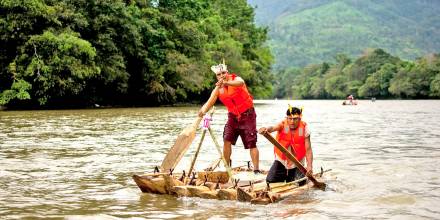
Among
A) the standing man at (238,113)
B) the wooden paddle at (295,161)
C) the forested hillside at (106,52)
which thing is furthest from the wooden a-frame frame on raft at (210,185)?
the forested hillside at (106,52)

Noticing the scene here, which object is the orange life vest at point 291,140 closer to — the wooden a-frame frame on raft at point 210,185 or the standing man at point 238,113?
the wooden a-frame frame on raft at point 210,185

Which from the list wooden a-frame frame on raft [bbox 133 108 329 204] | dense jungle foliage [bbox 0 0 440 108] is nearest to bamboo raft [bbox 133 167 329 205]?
wooden a-frame frame on raft [bbox 133 108 329 204]

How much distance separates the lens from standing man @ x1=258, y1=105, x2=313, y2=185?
10039 millimetres

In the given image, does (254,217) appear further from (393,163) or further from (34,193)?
(393,163)

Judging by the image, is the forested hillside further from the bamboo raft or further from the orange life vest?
the orange life vest

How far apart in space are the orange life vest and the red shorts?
0.97 meters

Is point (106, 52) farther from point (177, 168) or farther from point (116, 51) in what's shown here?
point (177, 168)

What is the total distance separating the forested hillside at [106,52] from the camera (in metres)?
39.8

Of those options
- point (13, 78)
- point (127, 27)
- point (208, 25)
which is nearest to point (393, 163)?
point (13, 78)

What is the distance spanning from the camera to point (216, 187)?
379 inches

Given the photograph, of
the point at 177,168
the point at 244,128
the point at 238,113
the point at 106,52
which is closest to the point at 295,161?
the point at 244,128

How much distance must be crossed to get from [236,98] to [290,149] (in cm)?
141

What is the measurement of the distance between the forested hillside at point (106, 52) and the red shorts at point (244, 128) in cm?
2968

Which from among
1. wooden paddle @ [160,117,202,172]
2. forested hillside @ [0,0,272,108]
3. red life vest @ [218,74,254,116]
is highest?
forested hillside @ [0,0,272,108]
